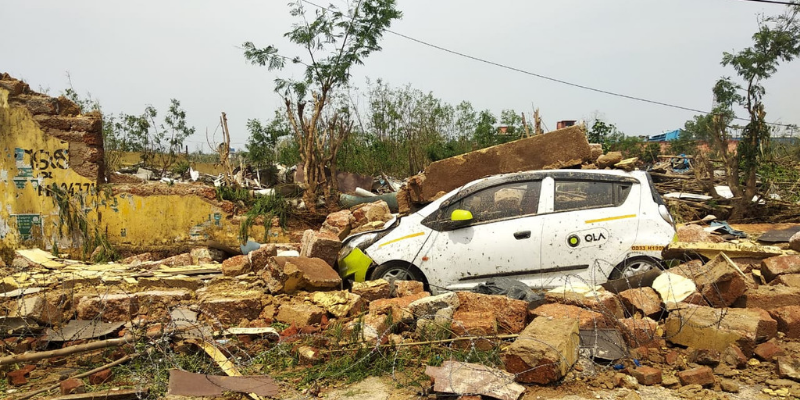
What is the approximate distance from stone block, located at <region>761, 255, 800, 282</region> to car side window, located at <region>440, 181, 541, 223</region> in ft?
8.13

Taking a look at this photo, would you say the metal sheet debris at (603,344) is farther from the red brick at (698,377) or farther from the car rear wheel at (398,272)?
the car rear wheel at (398,272)

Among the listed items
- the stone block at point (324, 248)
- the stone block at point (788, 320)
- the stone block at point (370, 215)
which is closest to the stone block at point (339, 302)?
the stone block at point (324, 248)

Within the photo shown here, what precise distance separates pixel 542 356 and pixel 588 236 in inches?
103

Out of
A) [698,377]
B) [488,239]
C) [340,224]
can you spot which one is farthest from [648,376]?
[340,224]

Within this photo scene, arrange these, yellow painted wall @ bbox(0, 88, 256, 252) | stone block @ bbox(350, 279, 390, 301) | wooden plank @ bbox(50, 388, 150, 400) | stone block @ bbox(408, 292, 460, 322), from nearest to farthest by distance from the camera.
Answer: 1. wooden plank @ bbox(50, 388, 150, 400)
2. stone block @ bbox(408, 292, 460, 322)
3. stone block @ bbox(350, 279, 390, 301)
4. yellow painted wall @ bbox(0, 88, 256, 252)

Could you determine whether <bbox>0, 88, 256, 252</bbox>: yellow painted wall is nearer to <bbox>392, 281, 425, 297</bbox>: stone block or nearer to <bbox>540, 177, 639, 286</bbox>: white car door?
<bbox>392, 281, 425, 297</bbox>: stone block

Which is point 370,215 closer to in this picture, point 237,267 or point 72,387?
point 237,267

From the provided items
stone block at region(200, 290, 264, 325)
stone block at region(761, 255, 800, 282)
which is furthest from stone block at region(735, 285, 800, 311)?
stone block at region(200, 290, 264, 325)

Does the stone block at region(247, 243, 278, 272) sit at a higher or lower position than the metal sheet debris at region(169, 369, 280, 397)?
higher

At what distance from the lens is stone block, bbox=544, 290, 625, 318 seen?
16.0 feet

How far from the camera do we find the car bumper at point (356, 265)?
261 inches

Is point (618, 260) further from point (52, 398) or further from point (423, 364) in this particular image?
point (52, 398)

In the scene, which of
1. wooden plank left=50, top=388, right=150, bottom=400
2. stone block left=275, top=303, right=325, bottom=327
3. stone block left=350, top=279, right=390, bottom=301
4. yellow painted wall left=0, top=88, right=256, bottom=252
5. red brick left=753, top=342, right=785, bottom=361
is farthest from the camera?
yellow painted wall left=0, top=88, right=256, bottom=252

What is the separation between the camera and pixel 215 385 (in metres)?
3.83
